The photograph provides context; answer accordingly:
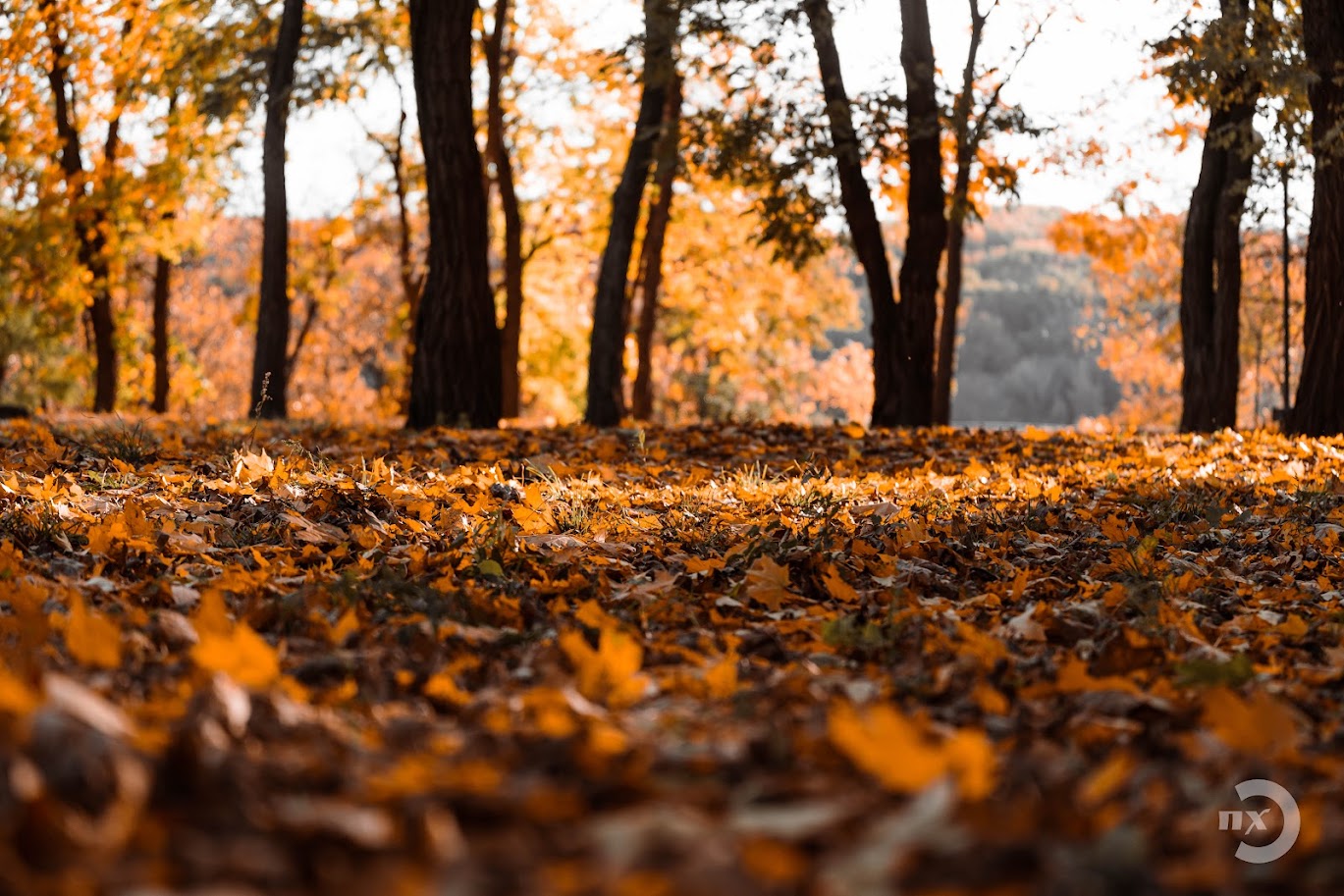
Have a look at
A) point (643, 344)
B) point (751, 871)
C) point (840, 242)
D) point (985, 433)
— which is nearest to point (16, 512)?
point (751, 871)

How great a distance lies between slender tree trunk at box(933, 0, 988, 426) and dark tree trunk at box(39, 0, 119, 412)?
1152cm

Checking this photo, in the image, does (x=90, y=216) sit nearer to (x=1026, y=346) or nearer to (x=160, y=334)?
(x=160, y=334)

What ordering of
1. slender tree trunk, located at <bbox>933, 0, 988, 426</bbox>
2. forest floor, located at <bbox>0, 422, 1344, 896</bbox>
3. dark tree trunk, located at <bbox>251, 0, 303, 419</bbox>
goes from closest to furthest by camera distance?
forest floor, located at <bbox>0, 422, 1344, 896</bbox> < slender tree trunk, located at <bbox>933, 0, 988, 426</bbox> < dark tree trunk, located at <bbox>251, 0, 303, 419</bbox>

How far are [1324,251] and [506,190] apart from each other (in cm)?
1172

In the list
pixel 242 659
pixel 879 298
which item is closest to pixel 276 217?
pixel 879 298

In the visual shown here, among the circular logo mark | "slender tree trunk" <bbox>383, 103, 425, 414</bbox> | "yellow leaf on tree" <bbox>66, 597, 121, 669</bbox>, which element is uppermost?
"slender tree trunk" <bbox>383, 103, 425, 414</bbox>

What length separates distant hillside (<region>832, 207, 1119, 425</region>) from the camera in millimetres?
97875

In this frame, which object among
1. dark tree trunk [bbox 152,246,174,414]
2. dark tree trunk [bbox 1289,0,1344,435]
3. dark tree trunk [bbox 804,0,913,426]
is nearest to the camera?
dark tree trunk [bbox 1289,0,1344,435]

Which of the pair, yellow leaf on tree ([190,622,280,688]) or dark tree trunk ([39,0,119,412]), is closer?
yellow leaf on tree ([190,622,280,688])

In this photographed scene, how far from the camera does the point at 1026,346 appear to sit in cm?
10844

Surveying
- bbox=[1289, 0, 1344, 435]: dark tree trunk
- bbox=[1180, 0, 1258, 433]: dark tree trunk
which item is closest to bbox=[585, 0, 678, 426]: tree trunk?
bbox=[1289, 0, 1344, 435]: dark tree trunk

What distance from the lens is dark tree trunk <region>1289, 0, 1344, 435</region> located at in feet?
30.3

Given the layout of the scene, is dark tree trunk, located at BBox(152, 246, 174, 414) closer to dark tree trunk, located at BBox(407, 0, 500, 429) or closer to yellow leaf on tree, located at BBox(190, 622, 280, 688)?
dark tree trunk, located at BBox(407, 0, 500, 429)

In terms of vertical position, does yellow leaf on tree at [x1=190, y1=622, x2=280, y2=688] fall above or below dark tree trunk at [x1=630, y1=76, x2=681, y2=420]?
below
